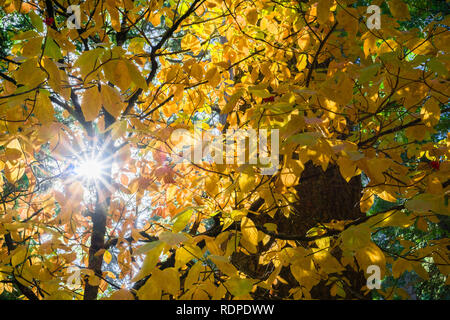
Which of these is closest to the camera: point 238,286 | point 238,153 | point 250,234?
A: point 238,286

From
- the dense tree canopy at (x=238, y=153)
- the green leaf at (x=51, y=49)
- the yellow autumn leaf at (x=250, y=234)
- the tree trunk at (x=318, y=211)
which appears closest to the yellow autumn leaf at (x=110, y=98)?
the dense tree canopy at (x=238, y=153)

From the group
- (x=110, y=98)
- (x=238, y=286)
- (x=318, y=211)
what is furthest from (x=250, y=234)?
(x=318, y=211)

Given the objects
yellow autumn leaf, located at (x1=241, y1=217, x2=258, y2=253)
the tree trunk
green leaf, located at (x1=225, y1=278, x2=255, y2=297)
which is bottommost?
green leaf, located at (x1=225, y1=278, x2=255, y2=297)

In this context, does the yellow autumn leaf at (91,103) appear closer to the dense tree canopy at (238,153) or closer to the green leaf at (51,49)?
the dense tree canopy at (238,153)

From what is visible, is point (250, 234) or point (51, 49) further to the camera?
point (250, 234)

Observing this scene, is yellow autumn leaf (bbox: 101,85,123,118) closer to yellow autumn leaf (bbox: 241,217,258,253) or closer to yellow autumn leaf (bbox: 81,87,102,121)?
yellow autumn leaf (bbox: 81,87,102,121)

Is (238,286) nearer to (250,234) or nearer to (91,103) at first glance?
(250,234)

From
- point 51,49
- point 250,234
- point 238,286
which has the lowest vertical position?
point 238,286

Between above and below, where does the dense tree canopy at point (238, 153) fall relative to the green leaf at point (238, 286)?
above

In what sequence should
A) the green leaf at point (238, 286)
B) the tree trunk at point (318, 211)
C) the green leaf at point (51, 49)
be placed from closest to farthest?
the green leaf at point (238, 286) < the green leaf at point (51, 49) < the tree trunk at point (318, 211)

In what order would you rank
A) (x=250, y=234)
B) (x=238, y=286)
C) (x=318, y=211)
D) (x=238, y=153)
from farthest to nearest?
(x=318, y=211), (x=238, y=153), (x=250, y=234), (x=238, y=286)

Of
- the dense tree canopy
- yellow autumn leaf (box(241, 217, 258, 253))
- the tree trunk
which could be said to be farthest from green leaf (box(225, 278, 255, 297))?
the tree trunk

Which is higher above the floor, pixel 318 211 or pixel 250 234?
pixel 318 211
